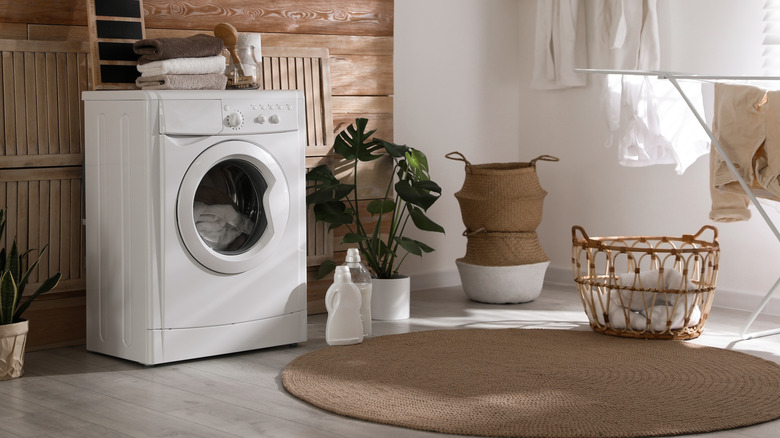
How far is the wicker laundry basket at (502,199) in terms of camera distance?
388cm

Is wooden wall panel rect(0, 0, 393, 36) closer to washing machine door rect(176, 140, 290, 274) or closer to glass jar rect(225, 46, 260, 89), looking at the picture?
glass jar rect(225, 46, 260, 89)

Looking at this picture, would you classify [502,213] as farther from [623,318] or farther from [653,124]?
[623,318]

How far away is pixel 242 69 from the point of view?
307 cm

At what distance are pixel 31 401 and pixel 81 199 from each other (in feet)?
2.77

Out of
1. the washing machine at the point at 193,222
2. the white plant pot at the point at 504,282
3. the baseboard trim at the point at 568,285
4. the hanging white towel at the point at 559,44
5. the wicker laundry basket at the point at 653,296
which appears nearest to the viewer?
the washing machine at the point at 193,222

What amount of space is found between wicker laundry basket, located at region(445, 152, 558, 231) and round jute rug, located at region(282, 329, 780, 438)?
0.83 metres

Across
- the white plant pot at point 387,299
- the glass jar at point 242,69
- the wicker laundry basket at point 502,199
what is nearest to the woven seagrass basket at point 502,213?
the wicker laundry basket at point 502,199

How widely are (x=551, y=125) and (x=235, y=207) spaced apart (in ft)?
6.56

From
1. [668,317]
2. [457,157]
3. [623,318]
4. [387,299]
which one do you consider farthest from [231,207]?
[457,157]

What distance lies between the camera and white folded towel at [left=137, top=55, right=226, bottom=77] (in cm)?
282

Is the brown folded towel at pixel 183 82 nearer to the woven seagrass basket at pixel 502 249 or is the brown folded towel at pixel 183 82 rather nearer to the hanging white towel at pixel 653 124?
the woven seagrass basket at pixel 502 249

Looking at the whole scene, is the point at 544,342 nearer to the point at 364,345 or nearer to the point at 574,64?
the point at 364,345

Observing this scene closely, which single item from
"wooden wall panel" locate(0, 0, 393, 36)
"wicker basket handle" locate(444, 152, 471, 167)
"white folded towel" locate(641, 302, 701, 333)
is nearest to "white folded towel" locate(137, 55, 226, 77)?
"wooden wall panel" locate(0, 0, 393, 36)

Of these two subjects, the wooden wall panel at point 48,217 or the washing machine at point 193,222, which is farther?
the wooden wall panel at point 48,217
